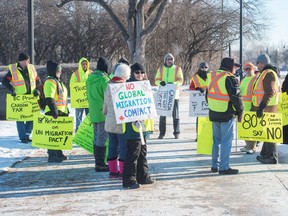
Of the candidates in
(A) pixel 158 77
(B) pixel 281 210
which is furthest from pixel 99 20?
(B) pixel 281 210

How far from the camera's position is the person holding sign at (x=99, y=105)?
8.38 meters

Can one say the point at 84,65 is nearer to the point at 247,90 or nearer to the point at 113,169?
the point at 247,90

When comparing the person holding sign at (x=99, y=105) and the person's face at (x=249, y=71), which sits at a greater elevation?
the person's face at (x=249, y=71)

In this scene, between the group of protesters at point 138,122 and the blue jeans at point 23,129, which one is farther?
the blue jeans at point 23,129

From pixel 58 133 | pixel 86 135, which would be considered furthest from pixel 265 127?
pixel 58 133

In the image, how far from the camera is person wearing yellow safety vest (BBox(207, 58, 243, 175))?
8.03 metres

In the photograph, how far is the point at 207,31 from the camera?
39031 mm

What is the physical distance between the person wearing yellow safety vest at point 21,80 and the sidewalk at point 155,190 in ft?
4.99

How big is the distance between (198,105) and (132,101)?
14.0ft

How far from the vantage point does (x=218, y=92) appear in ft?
26.8

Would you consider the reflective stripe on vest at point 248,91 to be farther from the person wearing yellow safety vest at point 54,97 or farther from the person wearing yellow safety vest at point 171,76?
the person wearing yellow safety vest at point 54,97

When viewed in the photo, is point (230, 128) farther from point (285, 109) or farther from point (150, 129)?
point (285, 109)

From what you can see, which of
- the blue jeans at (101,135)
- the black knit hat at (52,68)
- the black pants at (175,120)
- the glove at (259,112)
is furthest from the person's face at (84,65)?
the glove at (259,112)

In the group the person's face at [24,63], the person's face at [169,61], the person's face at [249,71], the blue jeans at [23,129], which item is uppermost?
the person's face at [169,61]
